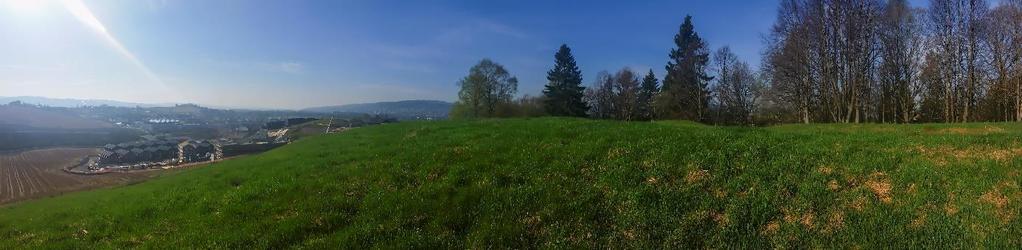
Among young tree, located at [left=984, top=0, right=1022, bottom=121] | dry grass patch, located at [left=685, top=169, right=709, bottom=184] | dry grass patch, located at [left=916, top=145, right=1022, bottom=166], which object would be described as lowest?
dry grass patch, located at [left=685, top=169, right=709, bottom=184]

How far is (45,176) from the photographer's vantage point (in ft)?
257

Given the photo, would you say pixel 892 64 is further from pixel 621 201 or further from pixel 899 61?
pixel 621 201

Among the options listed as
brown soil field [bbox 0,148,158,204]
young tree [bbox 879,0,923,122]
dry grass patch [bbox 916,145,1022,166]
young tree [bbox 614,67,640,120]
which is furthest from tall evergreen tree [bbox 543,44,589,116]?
dry grass patch [bbox 916,145,1022,166]

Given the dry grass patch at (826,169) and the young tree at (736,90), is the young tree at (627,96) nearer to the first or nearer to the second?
the young tree at (736,90)

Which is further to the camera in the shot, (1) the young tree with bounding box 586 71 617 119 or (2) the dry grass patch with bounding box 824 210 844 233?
(1) the young tree with bounding box 586 71 617 119

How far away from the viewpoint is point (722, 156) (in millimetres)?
13289

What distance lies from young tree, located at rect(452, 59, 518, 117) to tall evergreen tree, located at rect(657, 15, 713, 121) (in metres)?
27.6

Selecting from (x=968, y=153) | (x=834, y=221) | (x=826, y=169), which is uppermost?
(x=968, y=153)

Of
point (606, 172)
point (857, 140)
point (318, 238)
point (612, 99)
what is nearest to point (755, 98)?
point (612, 99)

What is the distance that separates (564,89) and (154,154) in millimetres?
89686

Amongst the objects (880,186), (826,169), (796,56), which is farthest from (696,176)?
(796,56)

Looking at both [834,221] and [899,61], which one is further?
[899,61]

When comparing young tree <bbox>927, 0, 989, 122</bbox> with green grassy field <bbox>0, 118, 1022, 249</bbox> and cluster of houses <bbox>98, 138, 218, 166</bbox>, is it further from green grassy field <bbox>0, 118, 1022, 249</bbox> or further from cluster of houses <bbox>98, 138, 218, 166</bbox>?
cluster of houses <bbox>98, 138, 218, 166</bbox>

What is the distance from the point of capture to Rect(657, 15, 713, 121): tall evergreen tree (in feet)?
233
